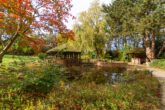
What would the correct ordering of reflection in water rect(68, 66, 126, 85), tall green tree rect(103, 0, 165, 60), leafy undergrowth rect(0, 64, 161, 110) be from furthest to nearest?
tall green tree rect(103, 0, 165, 60), reflection in water rect(68, 66, 126, 85), leafy undergrowth rect(0, 64, 161, 110)

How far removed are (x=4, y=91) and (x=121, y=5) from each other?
57.9 feet

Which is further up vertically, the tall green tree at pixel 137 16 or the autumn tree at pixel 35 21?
the tall green tree at pixel 137 16

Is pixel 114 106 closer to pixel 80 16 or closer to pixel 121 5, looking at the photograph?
pixel 121 5

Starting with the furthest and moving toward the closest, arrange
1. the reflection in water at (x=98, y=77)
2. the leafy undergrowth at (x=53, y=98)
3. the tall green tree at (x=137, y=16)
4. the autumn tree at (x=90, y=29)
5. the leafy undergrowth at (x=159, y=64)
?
the autumn tree at (x=90, y=29) → the leafy undergrowth at (x=159, y=64) → the tall green tree at (x=137, y=16) → the reflection in water at (x=98, y=77) → the leafy undergrowth at (x=53, y=98)

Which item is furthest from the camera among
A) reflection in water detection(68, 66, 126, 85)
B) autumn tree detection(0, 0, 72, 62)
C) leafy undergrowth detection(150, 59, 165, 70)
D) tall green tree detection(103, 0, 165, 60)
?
leafy undergrowth detection(150, 59, 165, 70)

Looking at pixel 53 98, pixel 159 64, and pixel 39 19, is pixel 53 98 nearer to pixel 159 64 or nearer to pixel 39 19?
pixel 39 19

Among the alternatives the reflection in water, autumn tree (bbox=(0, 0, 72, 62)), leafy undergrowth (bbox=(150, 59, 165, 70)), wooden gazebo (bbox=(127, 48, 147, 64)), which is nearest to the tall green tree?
wooden gazebo (bbox=(127, 48, 147, 64))

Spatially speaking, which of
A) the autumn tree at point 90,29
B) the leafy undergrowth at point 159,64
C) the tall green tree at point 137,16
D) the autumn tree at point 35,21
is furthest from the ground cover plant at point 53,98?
the autumn tree at point 90,29

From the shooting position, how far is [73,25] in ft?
71.3

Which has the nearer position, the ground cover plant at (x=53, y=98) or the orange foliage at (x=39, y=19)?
the ground cover plant at (x=53, y=98)

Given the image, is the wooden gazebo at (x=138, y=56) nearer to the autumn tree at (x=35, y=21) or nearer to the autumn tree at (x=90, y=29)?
the autumn tree at (x=90, y=29)

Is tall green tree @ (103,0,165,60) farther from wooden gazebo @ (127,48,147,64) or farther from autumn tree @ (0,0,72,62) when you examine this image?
autumn tree @ (0,0,72,62)

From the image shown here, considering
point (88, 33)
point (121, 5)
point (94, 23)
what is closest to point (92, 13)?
point (94, 23)

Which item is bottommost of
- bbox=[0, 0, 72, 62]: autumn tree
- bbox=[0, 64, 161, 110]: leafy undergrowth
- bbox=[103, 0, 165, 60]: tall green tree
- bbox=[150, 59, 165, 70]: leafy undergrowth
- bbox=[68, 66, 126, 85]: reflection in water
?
bbox=[68, 66, 126, 85]: reflection in water
